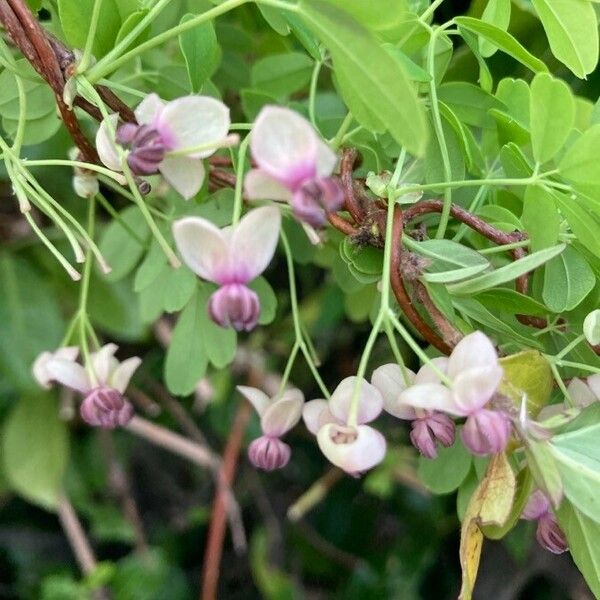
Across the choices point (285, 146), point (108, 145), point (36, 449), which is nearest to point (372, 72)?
point (285, 146)

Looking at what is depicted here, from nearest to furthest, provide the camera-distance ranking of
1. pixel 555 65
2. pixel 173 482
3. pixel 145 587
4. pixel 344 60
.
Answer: pixel 344 60
pixel 555 65
pixel 145 587
pixel 173 482

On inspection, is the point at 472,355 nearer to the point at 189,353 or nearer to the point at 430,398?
the point at 430,398

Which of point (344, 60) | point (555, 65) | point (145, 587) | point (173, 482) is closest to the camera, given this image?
point (344, 60)

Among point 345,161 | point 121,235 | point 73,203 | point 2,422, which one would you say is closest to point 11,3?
point 345,161

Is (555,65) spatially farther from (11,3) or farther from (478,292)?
(11,3)

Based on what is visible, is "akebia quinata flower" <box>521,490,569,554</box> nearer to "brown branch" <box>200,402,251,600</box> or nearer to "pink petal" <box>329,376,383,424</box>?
"pink petal" <box>329,376,383,424</box>

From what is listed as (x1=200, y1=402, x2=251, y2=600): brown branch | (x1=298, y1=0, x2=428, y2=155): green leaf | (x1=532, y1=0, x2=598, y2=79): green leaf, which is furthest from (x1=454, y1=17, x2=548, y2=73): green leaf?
(x1=200, y1=402, x2=251, y2=600): brown branch

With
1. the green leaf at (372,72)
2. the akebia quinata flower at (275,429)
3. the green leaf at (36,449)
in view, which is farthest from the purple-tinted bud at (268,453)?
the green leaf at (36,449)
